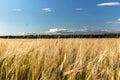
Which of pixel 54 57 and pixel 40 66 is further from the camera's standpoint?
pixel 54 57

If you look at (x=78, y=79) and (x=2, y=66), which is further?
(x=2, y=66)

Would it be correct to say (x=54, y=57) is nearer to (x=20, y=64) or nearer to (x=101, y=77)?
(x=20, y=64)

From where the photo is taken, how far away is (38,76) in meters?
1.71

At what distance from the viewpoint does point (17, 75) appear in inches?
68.7

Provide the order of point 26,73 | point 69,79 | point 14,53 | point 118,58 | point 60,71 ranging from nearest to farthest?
point 69,79 < point 60,71 < point 26,73 < point 118,58 < point 14,53

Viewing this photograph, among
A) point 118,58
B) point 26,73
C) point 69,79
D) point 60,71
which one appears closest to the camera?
point 69,79

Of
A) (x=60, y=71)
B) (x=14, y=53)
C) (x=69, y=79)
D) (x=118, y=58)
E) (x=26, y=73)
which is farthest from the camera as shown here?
(x=14, y=53)

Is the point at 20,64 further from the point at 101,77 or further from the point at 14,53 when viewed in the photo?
the point at 101,77

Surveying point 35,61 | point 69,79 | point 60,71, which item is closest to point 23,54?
point 35,61

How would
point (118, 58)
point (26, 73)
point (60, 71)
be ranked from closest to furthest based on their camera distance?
point (60, 71), point (26, 73), point (118, 58)

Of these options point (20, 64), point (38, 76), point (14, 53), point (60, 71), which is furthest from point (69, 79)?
point (14, 53)

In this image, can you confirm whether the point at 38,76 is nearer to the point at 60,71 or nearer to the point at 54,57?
the point at 60,71

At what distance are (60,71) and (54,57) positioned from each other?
0.43 meters

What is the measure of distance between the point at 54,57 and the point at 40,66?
0.19m
